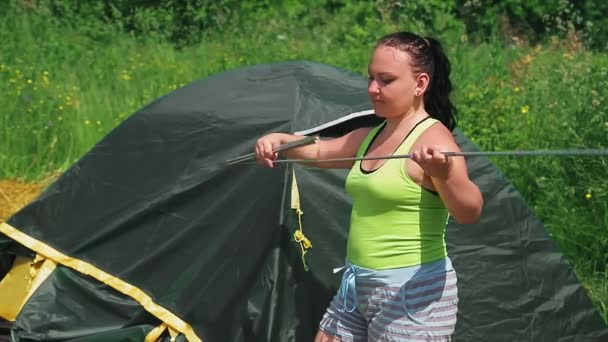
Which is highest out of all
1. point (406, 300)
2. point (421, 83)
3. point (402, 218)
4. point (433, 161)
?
point (421, 83)

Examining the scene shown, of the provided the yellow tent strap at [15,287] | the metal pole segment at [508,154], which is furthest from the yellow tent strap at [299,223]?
the yellow tent strap at [15,287]

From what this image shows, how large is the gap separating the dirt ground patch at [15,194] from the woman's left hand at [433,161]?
10.1ft

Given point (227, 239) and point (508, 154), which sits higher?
point (508, 154)

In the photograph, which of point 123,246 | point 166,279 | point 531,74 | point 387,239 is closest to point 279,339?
point 166,279

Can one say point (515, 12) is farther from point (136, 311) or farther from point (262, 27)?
point (136, 311)

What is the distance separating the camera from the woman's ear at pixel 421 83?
2.97 m

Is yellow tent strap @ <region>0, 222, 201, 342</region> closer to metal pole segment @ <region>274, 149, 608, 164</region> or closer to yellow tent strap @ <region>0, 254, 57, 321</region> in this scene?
yellow tent strap @ <region>0, 254, 57, 321</region>

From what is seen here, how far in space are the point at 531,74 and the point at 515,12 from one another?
10.8 ft

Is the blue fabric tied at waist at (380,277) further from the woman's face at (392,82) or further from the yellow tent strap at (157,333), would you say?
the yellow tent strap at (157,333)

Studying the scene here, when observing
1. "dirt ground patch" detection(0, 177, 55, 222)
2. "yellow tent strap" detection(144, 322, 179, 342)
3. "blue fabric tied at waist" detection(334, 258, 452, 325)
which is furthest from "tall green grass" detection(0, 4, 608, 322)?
"blue fabric tied at waist" detection(334, 258, 452, 325)

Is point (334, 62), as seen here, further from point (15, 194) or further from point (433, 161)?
point (433, 161)

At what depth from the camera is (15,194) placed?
18.0 feet

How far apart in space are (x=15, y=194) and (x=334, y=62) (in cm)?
318

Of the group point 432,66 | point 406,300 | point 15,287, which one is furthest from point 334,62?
point 406,300
